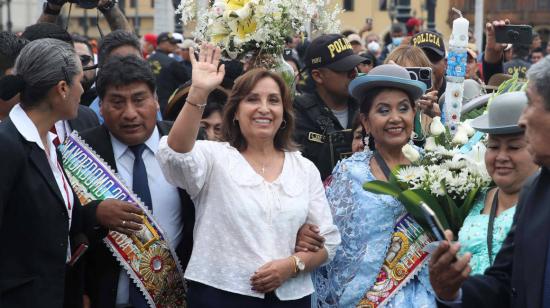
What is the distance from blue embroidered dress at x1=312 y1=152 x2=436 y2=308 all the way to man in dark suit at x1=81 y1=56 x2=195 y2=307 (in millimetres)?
799

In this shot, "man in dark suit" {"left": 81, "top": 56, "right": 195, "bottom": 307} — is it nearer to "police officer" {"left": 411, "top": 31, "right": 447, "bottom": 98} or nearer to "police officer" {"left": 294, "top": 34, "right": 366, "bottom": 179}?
"police officer" {"left": 294, "top": 34, "right": 366, "bottom": 179}

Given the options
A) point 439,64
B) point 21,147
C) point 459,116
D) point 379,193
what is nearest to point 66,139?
point 21,147

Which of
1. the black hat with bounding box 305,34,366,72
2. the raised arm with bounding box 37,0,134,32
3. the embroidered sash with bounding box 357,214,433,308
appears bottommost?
the embroidered sash with bounding box 357,214,433,308

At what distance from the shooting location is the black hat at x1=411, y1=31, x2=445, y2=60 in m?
8.11

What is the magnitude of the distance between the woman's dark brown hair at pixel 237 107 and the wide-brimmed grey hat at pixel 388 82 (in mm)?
452

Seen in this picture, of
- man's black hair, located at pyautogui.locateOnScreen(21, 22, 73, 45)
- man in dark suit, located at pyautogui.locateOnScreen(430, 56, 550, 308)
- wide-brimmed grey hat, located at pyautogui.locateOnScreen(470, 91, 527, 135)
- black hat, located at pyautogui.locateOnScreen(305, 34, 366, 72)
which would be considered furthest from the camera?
black hat, located at pyautogui.locateOnScreen(305, 34, 366, 72)

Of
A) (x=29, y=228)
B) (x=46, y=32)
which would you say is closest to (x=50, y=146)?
(x=29, y=228)

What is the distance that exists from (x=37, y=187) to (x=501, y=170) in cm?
212

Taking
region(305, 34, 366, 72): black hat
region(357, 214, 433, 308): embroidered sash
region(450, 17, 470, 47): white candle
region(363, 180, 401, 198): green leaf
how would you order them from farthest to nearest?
region(305, 34, 366, 72): black hat → region(450, 17, 470, 47): white candle → region(357, 214, 433, 308): embroidered sash → region(363, 180, 401, 198): green leaf

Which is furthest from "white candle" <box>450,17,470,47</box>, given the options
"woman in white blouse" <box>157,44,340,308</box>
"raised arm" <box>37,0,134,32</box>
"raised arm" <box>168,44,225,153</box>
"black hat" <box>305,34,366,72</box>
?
"raised arm" <box>37,0,134,32</box>

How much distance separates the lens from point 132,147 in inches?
220

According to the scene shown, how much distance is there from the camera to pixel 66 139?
5.58 metres

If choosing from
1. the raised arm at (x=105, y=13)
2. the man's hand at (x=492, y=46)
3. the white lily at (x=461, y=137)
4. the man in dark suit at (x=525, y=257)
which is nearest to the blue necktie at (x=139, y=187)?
the white lily at (x=461, y=137)

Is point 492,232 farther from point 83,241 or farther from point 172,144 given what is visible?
point 83,241
